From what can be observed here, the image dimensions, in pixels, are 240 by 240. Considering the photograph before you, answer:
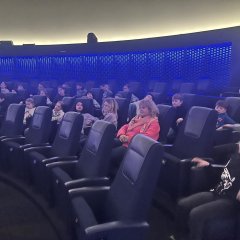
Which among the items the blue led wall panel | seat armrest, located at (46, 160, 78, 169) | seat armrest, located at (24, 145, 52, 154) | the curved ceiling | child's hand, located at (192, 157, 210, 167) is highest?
the curved ceiling

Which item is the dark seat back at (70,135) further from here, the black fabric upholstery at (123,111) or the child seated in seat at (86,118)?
the black fabric upholstery at (123,111)

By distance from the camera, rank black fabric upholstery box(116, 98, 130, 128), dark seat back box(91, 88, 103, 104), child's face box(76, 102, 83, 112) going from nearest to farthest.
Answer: black fabric upholstery box(116, 98, 130, 128)
child's face box(76, 102, 83, 112)
dark seat back box(91, 88, 103, 104)

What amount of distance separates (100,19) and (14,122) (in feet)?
24.5

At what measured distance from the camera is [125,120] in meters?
4.43

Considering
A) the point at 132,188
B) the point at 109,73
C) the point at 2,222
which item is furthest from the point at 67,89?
the point at 132,188

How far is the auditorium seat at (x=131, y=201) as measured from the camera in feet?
5.02

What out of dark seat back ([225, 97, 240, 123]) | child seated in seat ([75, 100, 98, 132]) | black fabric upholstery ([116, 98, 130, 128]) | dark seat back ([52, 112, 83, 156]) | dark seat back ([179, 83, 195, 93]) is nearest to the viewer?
dark seat back ([52, 112, 83, 156])

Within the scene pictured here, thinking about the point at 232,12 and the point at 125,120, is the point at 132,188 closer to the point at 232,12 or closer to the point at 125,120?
the point at 125,120

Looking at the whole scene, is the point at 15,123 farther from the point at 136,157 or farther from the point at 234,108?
the point at 136,157

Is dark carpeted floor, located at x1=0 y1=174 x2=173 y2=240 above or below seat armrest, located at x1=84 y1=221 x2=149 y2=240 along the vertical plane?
below

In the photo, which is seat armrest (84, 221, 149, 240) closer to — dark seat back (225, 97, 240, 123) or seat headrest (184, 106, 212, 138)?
seat headrest (184, 106, 212, 138)

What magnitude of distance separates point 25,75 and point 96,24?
3192 mm

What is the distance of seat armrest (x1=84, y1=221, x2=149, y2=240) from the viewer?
1.50 meters

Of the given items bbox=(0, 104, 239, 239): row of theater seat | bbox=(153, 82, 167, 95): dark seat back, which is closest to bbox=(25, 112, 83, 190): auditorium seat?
bbox=(0, 104, 239, 239): row of theater seat
